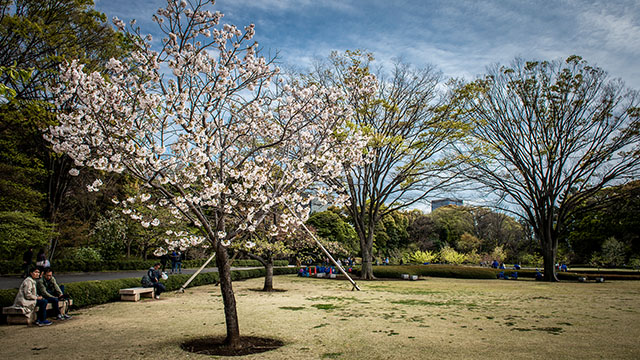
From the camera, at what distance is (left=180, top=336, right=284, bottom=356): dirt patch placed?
5.41 m

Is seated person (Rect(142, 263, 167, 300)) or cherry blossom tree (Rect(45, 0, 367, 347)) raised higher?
cherry blossom tree (Rect(45, 0, 367, 347))

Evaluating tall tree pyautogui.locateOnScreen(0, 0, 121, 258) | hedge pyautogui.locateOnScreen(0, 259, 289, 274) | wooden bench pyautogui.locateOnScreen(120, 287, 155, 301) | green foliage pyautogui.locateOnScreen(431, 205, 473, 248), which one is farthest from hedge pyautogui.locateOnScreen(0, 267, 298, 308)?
green foliage pyautogui.locateOnScreen(431, 205, 473, 248)

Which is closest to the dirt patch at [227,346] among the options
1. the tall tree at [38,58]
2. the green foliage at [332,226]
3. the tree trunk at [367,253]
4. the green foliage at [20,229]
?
the tall tree at [38,58]

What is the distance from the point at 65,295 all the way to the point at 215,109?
6397mm

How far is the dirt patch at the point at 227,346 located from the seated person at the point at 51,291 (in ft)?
13.8

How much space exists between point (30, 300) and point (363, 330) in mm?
6862

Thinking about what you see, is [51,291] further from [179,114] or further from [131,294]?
[179,114]

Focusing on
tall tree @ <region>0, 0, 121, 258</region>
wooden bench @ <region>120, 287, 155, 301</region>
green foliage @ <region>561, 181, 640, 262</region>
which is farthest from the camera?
green foliage @ <region>561, 181, 640, 262</region>

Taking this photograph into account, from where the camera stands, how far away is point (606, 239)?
33938 mm

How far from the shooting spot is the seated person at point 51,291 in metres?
7.93

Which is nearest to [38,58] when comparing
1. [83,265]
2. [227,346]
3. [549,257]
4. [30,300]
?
[30,300]

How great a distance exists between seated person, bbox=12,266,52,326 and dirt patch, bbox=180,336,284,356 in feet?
12.9

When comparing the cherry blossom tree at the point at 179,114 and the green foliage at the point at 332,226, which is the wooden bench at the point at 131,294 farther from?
the green foliage at the point at 332,226

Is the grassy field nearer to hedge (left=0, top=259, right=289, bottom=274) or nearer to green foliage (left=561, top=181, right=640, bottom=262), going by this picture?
hedge (left=0, top=259, right=289, bottom=274)
